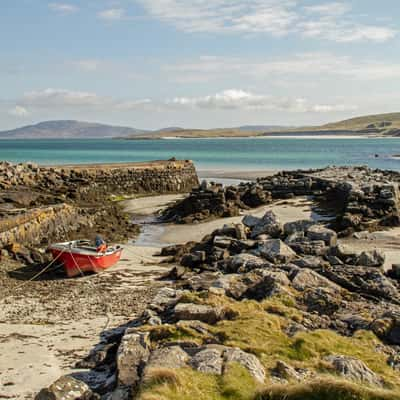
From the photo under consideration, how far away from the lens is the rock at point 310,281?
13.6 meters

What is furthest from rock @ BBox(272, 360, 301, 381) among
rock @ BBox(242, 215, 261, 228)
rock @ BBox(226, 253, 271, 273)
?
rock @ BBox(242, 215, 261, 228)

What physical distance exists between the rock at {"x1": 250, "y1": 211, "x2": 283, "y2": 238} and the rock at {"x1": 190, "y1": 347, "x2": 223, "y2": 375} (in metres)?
13.0

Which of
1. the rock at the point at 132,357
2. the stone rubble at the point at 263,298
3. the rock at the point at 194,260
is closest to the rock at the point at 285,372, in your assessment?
the stone rubble at the point at 263,298

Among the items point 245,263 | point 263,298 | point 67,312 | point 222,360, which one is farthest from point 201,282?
point 222,360

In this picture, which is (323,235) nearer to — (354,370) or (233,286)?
(233,286)

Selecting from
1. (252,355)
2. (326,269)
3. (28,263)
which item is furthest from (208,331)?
(28,263)

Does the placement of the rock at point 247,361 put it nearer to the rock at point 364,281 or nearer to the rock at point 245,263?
the rock at point 364,281

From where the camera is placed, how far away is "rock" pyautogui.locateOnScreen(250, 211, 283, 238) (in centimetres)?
Answer: 2189

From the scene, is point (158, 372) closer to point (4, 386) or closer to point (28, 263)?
point (4, 386)

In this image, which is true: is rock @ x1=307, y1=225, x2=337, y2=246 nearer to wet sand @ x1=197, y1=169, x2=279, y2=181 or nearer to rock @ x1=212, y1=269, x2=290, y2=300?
rock @ x1=212, y1=269, x2=290, y2=300

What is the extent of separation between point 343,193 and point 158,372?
92.0 feet

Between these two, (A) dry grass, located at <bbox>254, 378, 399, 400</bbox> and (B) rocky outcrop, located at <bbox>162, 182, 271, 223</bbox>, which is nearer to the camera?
(A) dry grass, located at <bbox>254, 378, 399, 400</bbox>

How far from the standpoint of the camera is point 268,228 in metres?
21.9

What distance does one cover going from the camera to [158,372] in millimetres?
7852
